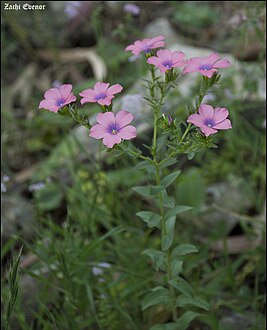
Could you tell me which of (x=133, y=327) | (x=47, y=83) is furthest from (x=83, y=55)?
(x=133, y=327)

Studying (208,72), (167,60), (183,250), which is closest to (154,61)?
(167,60)

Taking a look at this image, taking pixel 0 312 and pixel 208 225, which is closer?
pixel 0 312

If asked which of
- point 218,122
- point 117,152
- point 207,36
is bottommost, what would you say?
point 207,36

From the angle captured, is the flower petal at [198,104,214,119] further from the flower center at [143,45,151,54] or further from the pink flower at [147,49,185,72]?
the flower center at [143,45,151,54]

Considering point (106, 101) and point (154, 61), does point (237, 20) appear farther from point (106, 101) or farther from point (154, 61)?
point (106, 101)

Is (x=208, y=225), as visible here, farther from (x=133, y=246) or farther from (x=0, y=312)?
(x=0, y=312)

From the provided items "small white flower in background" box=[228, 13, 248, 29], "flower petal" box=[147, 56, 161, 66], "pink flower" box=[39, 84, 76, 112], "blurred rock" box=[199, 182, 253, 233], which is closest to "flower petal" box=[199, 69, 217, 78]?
"flower petal" box=[147, 56, 161, 66]
